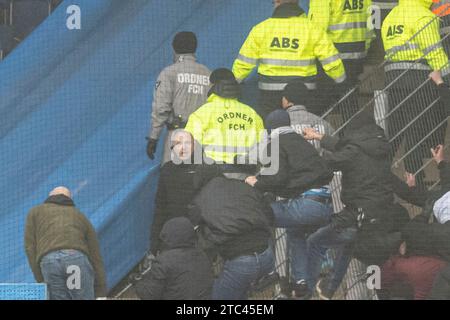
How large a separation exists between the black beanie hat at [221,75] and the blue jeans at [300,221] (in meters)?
0.93

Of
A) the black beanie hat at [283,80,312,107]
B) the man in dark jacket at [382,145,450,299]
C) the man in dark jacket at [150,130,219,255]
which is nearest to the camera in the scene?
the man in dark jacket at [382,145,450,299]

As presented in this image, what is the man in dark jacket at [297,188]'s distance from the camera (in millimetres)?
11227

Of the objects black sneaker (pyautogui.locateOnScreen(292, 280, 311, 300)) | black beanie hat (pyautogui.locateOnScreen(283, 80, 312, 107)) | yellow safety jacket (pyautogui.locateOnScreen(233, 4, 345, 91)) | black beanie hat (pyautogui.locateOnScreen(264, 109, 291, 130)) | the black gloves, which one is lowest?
black sneaker (pyautogui.locateOnScreen(292, 280, 311, 300))

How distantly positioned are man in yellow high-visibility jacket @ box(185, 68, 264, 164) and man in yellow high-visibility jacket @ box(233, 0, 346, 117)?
35 cm

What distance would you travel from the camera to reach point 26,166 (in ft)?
40.3

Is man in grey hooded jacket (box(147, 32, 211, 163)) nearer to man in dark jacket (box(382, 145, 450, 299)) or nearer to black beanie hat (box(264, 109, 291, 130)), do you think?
black beanie hat (box(264, 109, 291, 130))

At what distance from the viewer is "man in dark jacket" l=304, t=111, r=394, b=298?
11.3 metres

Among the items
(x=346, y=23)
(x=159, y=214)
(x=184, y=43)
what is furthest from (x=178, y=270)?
(x=346, y=23)

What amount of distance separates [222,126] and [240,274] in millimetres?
1135

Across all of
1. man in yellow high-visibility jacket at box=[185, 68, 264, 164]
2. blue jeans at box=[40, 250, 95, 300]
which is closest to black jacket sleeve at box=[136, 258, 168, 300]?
blue jeans at box=[40, 250, 95, 300]

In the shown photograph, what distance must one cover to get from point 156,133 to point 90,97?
2.35ft
